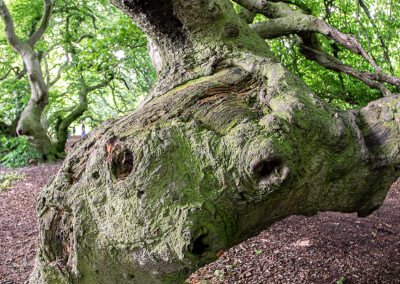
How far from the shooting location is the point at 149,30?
8.89 ft

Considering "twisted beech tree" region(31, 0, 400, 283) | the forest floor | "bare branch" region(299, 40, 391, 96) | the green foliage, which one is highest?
the green foliage

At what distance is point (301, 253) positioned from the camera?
14.0ft

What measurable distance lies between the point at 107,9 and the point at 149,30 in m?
12.1

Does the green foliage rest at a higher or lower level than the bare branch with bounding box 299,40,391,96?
higher

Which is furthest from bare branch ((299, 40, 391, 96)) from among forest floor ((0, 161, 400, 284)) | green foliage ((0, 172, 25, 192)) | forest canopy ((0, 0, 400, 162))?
green foliage ((0, 172, 25, 192))

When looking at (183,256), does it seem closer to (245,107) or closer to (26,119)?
(245,107)

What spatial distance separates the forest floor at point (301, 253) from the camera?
3.72 meters

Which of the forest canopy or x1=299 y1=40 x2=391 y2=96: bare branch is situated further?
the forest canopy

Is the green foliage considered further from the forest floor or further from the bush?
the forest floor

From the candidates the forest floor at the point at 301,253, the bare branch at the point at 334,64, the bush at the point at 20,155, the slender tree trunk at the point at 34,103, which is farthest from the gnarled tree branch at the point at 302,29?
the bush at the point at 20,155

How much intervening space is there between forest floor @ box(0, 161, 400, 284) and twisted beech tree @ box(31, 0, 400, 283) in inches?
64.4

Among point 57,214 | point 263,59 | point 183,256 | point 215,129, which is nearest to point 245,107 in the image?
point 215,129

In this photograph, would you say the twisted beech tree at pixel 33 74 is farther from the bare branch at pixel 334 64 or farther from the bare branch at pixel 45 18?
the bare branch at pixel 334 64

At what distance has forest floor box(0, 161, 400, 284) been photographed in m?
3.72
